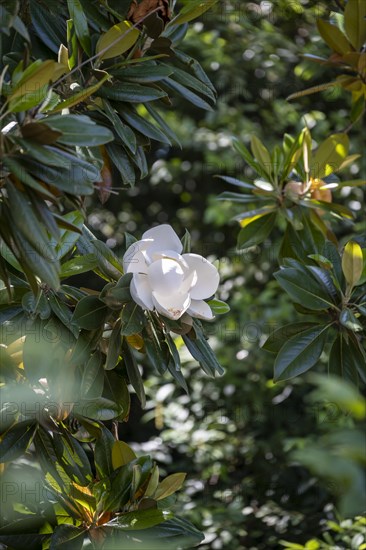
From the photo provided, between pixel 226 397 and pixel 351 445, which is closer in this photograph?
pixel 351 445

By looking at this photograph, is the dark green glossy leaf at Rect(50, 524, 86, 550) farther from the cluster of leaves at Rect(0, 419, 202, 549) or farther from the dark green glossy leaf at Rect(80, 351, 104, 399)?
the dark green glossy leaf at Rect(80, 351, 104, 399)

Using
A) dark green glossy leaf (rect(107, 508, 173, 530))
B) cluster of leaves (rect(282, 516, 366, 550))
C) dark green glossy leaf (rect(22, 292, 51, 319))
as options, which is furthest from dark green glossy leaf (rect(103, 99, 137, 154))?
cluster of leaves (rect(282, 516, 366, 550))

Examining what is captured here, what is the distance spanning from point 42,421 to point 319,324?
49cm

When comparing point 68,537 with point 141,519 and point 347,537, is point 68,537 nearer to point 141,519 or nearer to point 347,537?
point 141,519

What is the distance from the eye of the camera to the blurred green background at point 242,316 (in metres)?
2.48

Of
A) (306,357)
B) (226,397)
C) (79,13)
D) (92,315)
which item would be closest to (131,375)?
(92,315)

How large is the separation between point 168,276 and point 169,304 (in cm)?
4

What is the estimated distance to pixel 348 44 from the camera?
159cm

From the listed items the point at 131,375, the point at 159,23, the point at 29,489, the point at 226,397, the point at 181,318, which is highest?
the point at 159,23

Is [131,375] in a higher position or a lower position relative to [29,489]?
higher

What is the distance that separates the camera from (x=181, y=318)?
114 centimetres

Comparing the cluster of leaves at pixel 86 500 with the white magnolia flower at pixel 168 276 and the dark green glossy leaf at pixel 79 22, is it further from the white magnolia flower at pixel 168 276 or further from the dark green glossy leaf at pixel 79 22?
the dark green glossy leaf at pixel 79 22

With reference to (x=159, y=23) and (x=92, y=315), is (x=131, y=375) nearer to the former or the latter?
(x=92, y=315)

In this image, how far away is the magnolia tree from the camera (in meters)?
0.98
